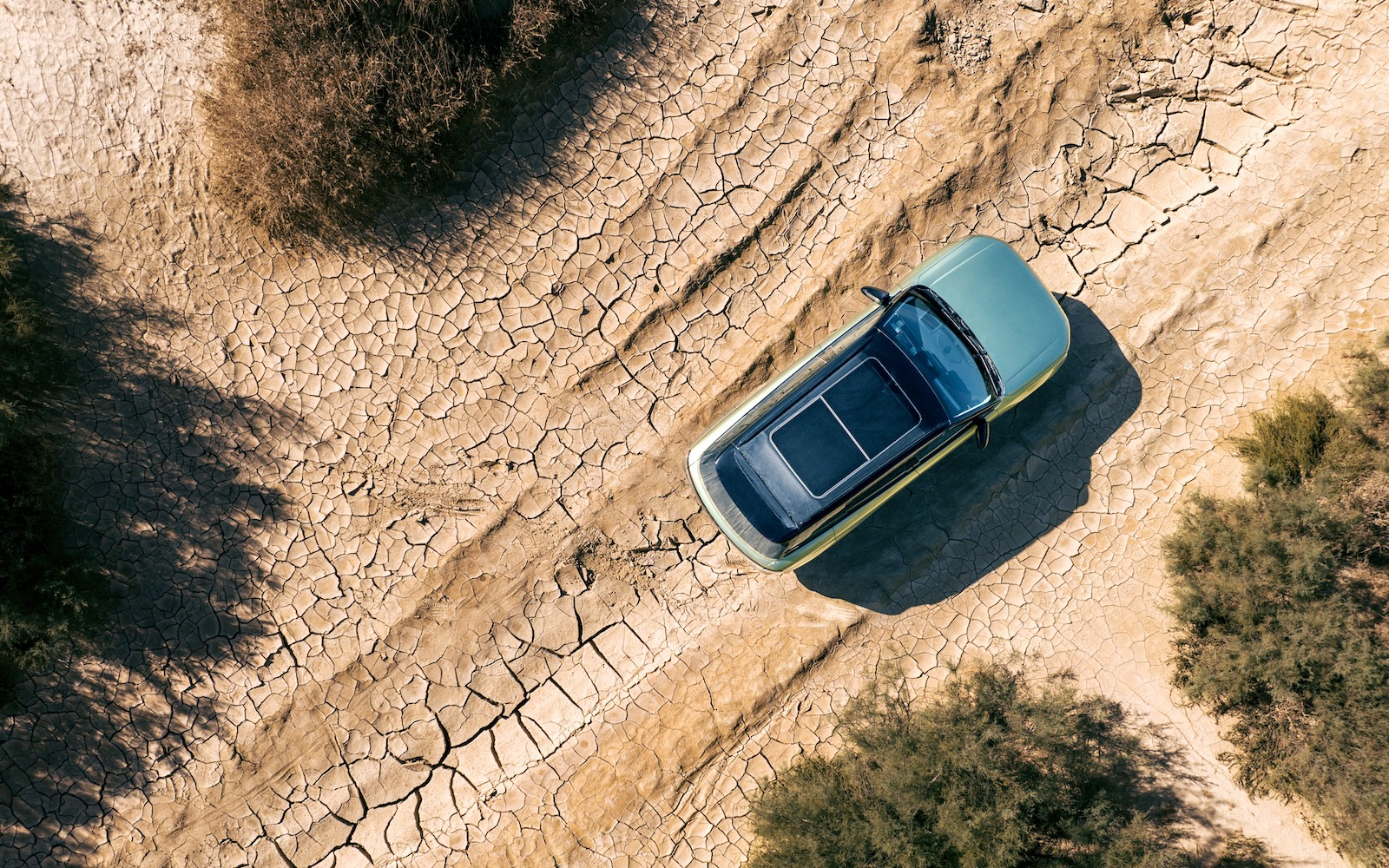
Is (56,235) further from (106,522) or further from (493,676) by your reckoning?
(493,676)

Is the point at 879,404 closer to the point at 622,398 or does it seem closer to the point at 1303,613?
the point at 622,398

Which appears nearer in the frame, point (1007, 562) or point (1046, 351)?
point (1046, 351)

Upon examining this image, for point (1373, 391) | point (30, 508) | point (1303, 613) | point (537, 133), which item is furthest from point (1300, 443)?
point (30, 508)

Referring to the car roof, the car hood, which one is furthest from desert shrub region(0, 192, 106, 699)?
the car hood

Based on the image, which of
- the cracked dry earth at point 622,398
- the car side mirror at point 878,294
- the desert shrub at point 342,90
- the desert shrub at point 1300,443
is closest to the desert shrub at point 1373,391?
the desert shrub at point 1300,443

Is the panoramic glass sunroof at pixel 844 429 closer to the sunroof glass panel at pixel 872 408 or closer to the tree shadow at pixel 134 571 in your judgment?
the sunroof glass panel at pixel 872 408

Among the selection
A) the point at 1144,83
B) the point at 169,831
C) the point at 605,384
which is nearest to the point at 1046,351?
the point at 1144,83
